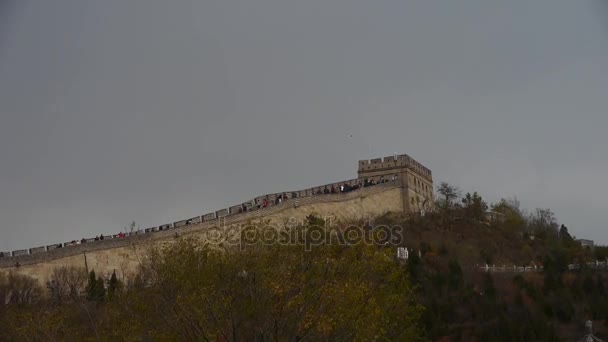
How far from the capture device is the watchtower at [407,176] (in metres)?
54.7

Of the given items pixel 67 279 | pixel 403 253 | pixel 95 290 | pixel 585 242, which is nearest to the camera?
pixel 95 290

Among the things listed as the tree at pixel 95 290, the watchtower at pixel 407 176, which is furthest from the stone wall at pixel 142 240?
the watchtower at pixel 407 176

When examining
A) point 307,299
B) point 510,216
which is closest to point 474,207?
point 510,216

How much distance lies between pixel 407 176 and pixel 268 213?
13640mm

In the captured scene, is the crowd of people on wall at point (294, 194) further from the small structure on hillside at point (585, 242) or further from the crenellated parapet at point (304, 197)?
the small structure on hillside at point (585, 242)

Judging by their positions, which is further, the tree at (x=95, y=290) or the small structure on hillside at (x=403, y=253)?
the small structure on hillside at (x=403, y=253)

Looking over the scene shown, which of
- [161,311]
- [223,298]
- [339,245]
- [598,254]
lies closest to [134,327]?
[161,311]

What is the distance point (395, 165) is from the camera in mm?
56156

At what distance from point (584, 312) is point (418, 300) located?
550 cm

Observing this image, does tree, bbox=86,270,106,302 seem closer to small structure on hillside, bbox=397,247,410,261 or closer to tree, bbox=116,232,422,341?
tree, bbox=116,232,422,341

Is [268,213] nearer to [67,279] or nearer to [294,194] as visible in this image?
[294,194]

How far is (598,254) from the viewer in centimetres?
4350

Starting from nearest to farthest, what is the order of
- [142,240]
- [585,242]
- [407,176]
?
[142,240] → [585,242] → [407,176]

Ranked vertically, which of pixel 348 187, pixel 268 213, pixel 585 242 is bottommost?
pixel 585 242
